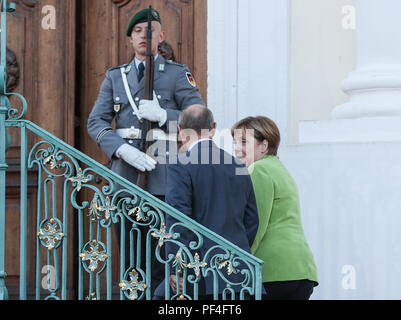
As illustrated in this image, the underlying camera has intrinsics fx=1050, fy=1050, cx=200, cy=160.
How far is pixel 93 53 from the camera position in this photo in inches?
284

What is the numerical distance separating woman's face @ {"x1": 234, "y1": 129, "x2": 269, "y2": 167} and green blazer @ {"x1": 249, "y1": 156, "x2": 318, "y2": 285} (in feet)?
0.22

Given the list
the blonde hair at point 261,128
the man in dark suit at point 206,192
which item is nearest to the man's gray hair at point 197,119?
the man in dark suit at point 206,192

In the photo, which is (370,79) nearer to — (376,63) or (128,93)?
(376,63)

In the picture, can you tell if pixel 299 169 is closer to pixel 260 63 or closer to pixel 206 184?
pixel 260 63

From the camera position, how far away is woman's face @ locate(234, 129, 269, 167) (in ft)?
17.3

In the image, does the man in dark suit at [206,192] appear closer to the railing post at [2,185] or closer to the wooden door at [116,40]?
the railing post at [2,185]

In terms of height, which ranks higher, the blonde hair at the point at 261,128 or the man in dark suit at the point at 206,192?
the blonde hair at the point at 261,128

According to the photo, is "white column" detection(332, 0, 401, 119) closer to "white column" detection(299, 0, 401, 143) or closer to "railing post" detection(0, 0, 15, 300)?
"white column" detection(299, 0, 401, 143)

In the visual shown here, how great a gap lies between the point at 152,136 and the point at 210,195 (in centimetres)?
122

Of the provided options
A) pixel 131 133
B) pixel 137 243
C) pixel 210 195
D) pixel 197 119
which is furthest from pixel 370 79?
pixel 137 243

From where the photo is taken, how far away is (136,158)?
19.2 feet

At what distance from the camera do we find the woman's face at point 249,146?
5.27 meters

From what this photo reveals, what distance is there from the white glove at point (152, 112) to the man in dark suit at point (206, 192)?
0.94 meters
